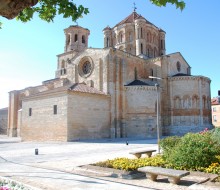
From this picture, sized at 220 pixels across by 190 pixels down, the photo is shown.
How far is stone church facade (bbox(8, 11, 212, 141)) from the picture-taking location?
27078 millimetres

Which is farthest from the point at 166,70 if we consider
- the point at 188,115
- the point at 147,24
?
the point at 147,24

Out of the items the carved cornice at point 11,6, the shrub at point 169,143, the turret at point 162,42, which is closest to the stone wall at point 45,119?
the shrub at point 169,143

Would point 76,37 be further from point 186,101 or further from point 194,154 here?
point 194,154

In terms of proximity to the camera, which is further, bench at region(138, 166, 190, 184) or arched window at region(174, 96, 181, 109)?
arched window at region(174, 96, 181, 109)

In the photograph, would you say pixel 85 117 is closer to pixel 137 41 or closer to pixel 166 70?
pixel 166 70

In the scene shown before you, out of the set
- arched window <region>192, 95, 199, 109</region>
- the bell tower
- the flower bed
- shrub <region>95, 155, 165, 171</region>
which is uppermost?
the bell tower

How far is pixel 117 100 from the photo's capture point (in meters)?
30.4

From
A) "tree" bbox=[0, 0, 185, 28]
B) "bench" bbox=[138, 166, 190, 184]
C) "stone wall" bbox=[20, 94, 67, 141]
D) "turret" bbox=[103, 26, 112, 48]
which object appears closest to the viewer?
"tree" bbox=[0, 0, 185, 28]

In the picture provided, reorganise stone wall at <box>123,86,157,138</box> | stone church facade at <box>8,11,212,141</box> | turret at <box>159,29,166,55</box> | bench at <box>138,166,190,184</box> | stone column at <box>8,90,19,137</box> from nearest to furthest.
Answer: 1. bench at <box>138,166,190,184</box>
2. stone church facade at <box>8,11,212,141</box>
3. stone wall at <box>123,86,157,138</box>
4. stone column at <box>8,90,19,137</box>
5. turret at <box>159,29,166,55</box>

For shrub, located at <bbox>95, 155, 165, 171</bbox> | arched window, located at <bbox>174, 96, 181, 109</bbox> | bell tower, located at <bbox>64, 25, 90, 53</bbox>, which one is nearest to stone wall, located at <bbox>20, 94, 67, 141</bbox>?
bell tower, located at <bbox>64, 25, 90, 53</bbox>

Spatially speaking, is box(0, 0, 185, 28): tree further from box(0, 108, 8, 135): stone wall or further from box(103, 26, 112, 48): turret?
box(0, 108, 8, 135): stone wall

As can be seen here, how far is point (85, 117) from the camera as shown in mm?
27453

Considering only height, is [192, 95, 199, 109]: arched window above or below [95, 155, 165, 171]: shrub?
above

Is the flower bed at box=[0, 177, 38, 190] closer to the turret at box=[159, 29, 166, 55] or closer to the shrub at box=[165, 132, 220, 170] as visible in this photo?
the shrub at box=[165, 132, 220, 170]
